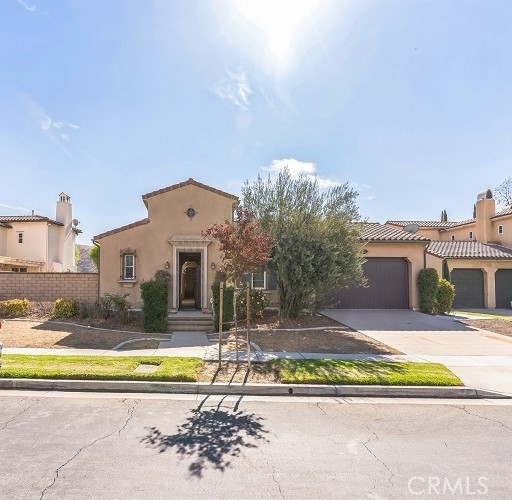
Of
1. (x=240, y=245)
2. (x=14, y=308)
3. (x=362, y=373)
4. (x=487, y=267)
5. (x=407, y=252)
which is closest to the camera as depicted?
(x=362, y=373)

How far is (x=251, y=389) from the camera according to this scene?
655 centimetres

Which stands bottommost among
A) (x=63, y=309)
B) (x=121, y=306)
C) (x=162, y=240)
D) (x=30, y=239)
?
(x=63, y=309)

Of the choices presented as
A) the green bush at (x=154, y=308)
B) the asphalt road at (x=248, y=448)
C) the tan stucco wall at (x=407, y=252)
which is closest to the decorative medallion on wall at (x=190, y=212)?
the green bush at (x=154, y=308)

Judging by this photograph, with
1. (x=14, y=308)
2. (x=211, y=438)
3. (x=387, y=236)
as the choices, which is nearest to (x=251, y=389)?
(x=211, y=438)

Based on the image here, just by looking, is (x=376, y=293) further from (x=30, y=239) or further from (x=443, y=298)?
(x=30, y=239)

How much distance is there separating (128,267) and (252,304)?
18.9ft

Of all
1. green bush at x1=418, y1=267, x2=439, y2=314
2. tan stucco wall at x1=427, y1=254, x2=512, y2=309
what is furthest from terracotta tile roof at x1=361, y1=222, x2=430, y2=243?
tan stucco wall at x1=427, y1=254, x2=512, y2=309

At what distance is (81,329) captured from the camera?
40.1 ft

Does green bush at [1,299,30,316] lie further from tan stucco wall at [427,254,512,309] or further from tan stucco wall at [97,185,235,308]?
tan stucco wall at [427,254,512,309]

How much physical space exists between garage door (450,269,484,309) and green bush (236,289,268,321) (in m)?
14.8

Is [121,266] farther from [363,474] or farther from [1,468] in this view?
[363,474]

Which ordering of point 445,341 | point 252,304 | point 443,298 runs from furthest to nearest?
1. point 443,298
2. point 252,304
3. point 445,341

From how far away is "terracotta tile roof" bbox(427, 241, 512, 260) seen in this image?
22.0 m

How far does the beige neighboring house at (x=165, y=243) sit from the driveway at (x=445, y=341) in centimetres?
669
